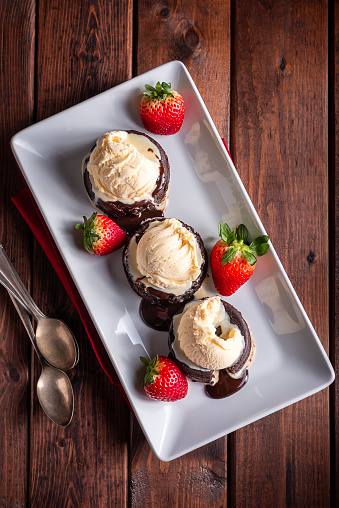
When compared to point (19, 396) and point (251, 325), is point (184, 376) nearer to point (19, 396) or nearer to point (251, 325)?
point (251, 325)

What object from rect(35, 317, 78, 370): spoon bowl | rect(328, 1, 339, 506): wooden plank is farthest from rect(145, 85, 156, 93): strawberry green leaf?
rect(35, 317, 78, 370): spoon bowl

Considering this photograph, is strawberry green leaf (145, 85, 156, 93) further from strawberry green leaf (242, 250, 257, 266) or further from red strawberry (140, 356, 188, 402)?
red strawberry (140, 356, 188, 402)

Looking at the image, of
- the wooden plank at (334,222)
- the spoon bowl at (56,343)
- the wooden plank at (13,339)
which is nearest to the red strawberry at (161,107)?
the wooden plank at (13,339)

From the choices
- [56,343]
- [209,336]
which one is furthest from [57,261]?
[209,336]

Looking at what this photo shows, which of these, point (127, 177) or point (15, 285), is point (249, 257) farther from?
point (15, 285)

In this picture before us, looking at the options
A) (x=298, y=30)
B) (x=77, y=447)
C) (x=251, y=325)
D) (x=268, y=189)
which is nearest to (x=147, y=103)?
(x=268, y=189)

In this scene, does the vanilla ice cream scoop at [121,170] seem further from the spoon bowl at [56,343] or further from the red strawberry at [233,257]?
the spoon bowl at [56,343]
